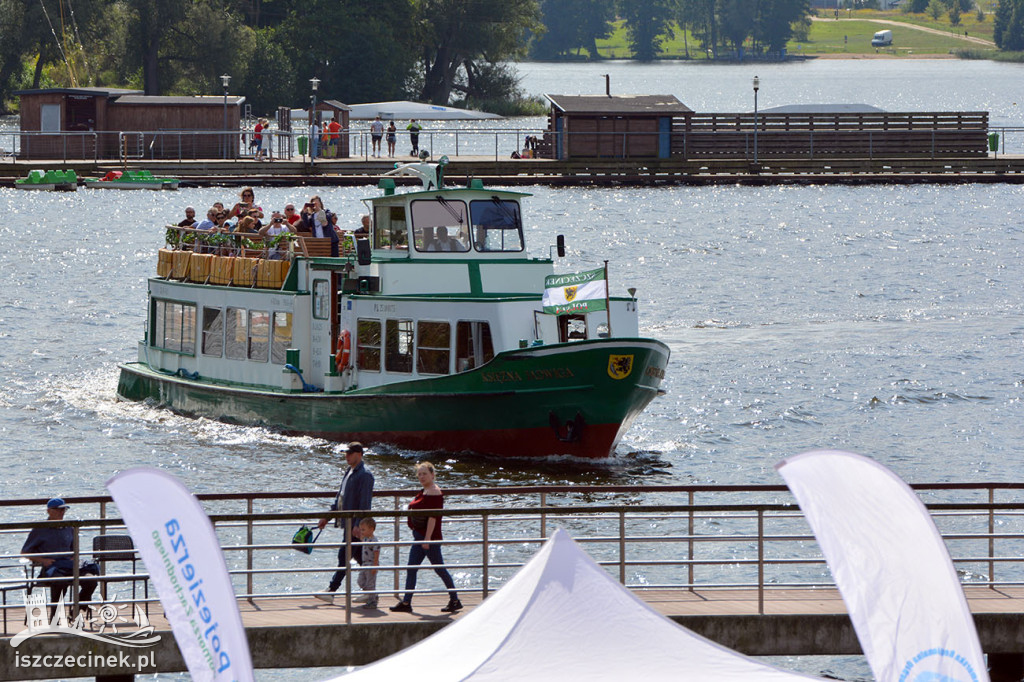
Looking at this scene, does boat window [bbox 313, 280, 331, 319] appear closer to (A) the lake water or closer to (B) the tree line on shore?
(A) the lake water

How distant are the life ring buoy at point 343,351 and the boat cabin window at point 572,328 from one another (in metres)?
3.70

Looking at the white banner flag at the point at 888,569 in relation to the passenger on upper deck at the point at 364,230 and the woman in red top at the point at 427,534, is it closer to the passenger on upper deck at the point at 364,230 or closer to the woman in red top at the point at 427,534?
the woman in red top at the point at 427,534

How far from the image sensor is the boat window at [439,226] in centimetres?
2905

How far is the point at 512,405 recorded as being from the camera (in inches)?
1102

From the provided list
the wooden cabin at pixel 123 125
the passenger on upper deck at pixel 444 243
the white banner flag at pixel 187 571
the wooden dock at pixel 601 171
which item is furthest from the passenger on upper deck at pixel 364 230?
the wooden cabin at pixel 123 125

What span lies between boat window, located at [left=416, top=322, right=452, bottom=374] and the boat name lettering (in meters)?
0.96

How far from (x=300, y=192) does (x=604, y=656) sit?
70.5 m

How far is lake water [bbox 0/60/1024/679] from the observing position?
29.6 meters

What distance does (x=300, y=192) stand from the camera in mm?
79500

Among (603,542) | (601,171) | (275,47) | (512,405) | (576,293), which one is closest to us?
(603,542)

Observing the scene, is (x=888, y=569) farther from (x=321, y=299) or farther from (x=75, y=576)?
(x=321, y=299)

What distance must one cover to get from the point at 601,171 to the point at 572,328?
56.1 metres

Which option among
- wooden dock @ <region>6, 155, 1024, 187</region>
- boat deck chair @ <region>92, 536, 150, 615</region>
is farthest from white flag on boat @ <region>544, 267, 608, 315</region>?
wooden dock @ <region>6, 155, 1024, 187</region>

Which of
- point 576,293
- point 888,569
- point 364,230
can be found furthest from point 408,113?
point 888,569
